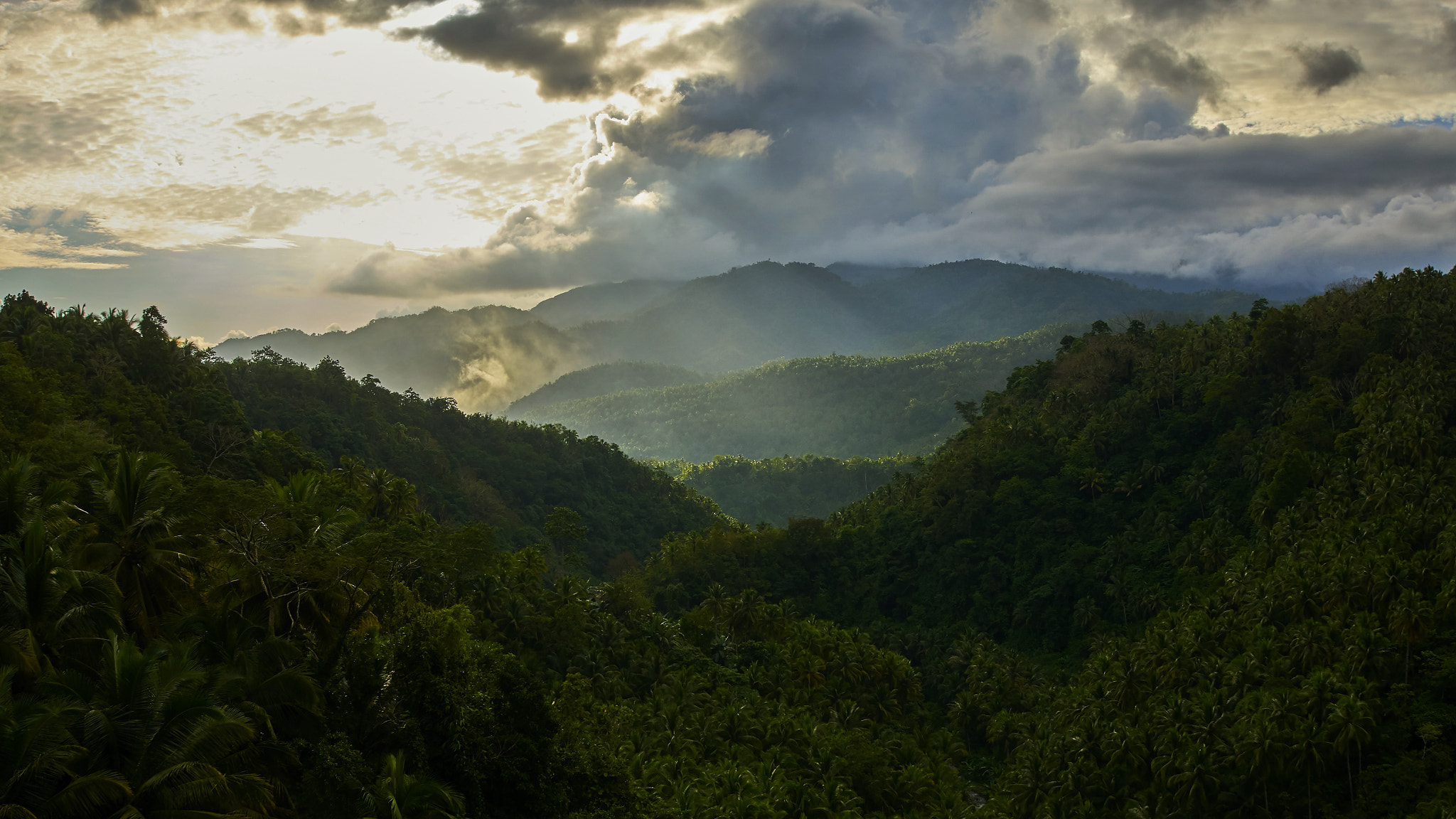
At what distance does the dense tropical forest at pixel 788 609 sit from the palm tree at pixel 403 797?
0.13 m

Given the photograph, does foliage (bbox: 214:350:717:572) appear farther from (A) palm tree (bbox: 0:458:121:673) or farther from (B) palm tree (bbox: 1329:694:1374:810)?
(A) palm tree (bbox: 0:458:121:673)

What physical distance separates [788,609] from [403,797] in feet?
234

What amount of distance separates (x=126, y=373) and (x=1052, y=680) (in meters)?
84.7

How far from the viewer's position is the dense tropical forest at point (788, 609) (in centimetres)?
2228

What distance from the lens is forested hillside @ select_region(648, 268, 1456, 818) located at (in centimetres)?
5147

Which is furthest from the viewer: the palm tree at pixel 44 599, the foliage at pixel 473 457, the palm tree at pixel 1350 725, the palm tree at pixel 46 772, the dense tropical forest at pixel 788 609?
the foliage at pixel 473 457

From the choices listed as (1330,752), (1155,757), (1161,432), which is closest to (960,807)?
(1155,757)

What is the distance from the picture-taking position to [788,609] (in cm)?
9119

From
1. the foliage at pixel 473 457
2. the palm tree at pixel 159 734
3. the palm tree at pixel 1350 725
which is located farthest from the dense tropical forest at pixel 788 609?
the foliage at pixel 473 457

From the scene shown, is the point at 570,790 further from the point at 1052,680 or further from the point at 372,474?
the point at 1052,680

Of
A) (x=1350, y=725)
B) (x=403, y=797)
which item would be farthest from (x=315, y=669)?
(x=1350, y=725)

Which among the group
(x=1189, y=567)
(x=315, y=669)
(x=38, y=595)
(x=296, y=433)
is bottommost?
(x=1189, y=567)

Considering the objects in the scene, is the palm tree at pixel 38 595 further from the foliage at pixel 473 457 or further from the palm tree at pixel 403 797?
the foliage at pixel 473 457

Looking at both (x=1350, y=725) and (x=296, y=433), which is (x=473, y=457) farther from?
(x=1350, y=725)
